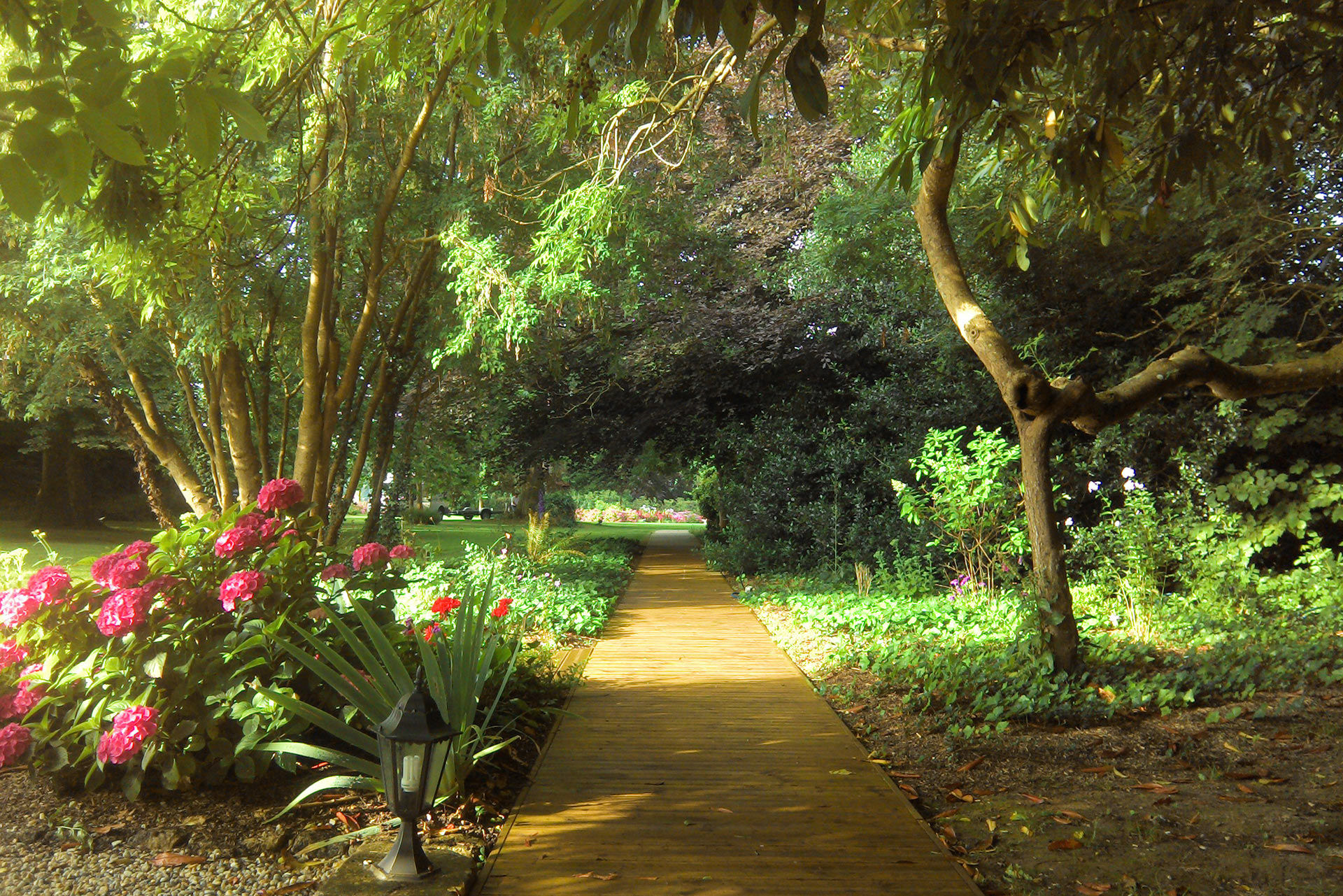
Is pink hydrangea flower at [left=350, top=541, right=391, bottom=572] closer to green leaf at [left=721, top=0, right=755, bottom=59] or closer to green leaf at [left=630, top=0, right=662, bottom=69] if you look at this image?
green leaf at [left=630, top=0, right=662, bottom=69]

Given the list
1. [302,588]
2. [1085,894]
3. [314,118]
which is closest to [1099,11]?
[1085,894]

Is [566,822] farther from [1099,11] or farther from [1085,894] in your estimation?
[1099,11]

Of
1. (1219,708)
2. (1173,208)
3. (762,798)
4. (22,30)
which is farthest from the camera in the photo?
(1173,208)

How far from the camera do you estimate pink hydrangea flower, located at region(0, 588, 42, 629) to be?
3658 millimetres

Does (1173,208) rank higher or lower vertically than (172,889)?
higher

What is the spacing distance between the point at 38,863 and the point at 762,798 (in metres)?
2.82

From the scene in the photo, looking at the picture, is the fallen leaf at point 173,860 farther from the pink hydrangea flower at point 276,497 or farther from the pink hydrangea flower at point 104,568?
the pink hydrangea flower at point 276,497

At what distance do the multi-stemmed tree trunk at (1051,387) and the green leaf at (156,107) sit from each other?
3850mm

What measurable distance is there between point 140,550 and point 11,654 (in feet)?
2.17

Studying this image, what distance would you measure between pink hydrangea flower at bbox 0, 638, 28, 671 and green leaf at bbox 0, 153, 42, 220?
2795 mm

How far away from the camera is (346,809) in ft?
12.0

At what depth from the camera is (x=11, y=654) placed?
12.3 ft

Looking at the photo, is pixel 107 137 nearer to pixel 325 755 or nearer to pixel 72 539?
pixel 325 755

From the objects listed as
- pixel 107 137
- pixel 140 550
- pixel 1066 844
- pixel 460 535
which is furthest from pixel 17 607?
pixel 460 535
